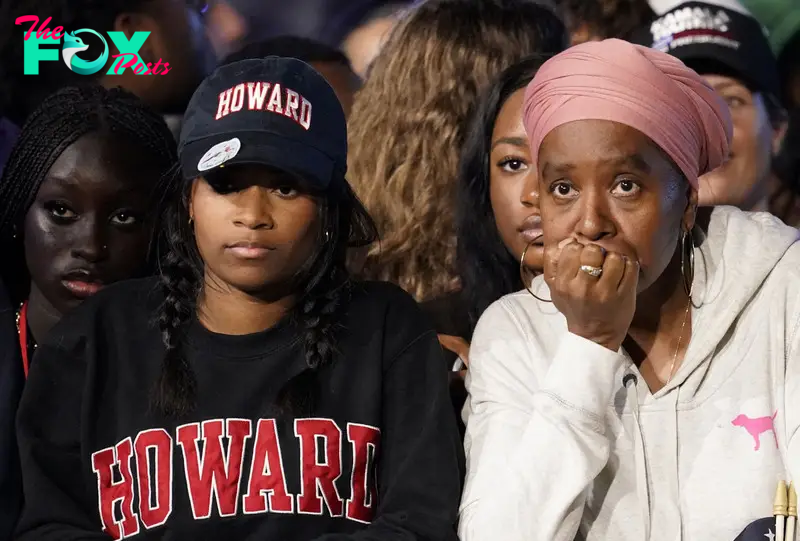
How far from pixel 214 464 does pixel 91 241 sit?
0.59 metres

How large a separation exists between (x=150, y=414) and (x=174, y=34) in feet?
4.07

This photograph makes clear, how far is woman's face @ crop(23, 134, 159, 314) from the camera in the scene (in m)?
2.32

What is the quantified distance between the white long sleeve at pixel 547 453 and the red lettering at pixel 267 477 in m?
0.29

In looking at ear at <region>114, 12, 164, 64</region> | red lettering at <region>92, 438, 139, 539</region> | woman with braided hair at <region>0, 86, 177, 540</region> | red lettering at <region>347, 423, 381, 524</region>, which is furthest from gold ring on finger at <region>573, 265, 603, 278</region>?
ear at <region>114, 12, 164, 64</region>

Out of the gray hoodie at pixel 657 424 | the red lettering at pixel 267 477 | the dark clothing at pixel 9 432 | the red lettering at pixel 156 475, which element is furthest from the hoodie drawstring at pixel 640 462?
the dark clothing at pixel 9 432

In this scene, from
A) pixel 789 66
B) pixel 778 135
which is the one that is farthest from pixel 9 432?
pixel 789 66

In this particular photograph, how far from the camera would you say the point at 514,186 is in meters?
2.34

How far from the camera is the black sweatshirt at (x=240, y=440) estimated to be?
1.91 meters

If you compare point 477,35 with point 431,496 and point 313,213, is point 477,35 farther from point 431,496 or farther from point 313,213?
point 431,496

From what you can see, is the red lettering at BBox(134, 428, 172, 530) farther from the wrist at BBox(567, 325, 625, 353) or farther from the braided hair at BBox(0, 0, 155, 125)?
the braided hair at BBox(0, 0, 155, 125)

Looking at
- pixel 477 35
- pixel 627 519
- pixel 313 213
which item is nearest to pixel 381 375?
pixel 313 213

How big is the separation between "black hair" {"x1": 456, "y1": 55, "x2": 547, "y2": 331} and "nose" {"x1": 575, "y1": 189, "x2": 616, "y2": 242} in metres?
0.63

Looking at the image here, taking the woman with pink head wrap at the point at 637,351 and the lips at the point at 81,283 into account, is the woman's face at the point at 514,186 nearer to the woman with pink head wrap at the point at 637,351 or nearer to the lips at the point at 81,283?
the woman with pink head wrap at the point at 637,351

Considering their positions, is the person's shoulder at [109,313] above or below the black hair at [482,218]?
below
